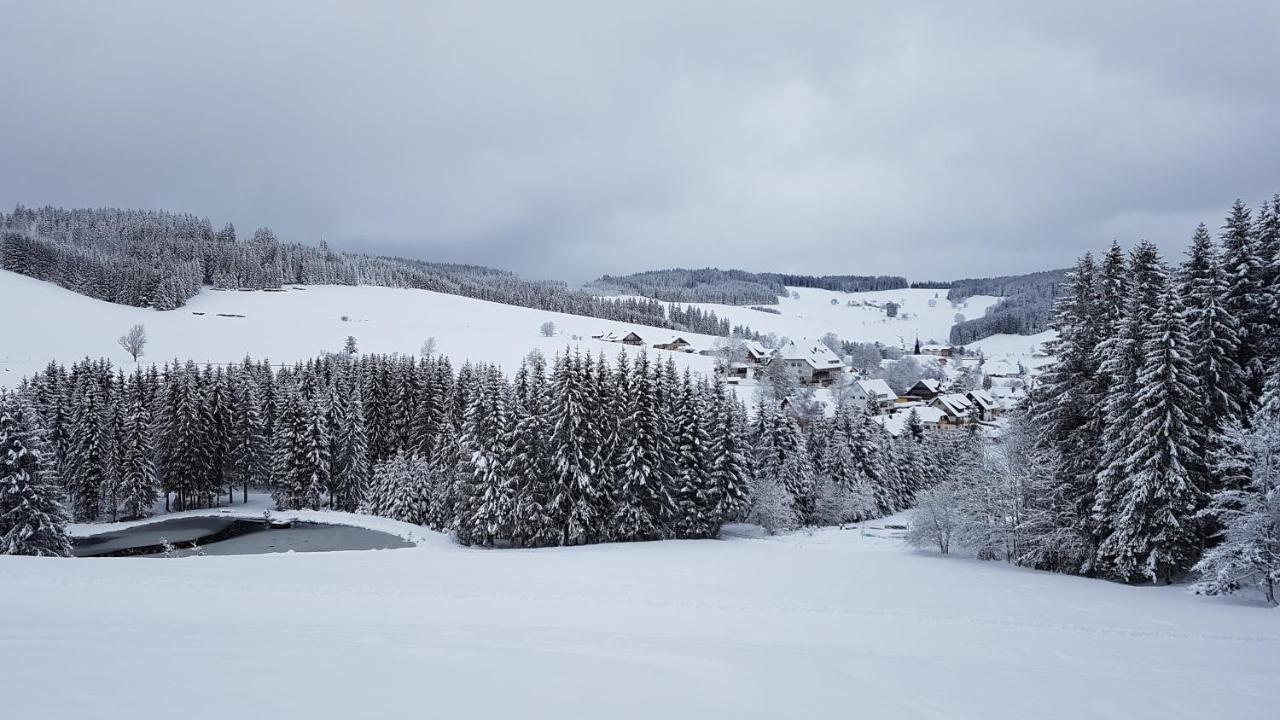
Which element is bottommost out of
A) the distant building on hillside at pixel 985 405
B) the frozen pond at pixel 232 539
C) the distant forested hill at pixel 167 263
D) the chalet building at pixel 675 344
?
the frozen pond at pixel 232 539

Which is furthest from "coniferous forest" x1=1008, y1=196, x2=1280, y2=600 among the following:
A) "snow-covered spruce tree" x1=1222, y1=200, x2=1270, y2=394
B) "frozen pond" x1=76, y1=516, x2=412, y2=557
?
"frozen pond" x1=76, y1=516, x2=412, y2=557

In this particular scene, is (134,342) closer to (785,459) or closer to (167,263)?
(167,263)

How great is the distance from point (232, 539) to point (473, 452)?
2057cm

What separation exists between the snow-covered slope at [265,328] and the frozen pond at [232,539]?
145ft

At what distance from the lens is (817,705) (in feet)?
29.3

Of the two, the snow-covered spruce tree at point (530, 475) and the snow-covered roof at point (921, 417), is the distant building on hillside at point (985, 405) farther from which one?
the snow-covered spruce tree at point (530, 475)

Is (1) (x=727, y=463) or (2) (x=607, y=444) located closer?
(2) (x=607, y=444)

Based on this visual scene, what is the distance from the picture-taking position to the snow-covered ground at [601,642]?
7883 millimetres

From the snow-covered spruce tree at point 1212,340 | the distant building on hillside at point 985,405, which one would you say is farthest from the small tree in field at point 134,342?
the distant building on hillside at point 985,405

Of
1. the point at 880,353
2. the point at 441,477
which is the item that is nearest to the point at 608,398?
the point at 441,477

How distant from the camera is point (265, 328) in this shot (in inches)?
4466

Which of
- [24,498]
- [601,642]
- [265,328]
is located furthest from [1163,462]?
[265,328]

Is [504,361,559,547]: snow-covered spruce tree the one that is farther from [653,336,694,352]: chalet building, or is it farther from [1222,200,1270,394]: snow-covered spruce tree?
[653,336,694,352]: chalet building

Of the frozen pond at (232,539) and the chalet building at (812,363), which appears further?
the chalet building at (812,363)
